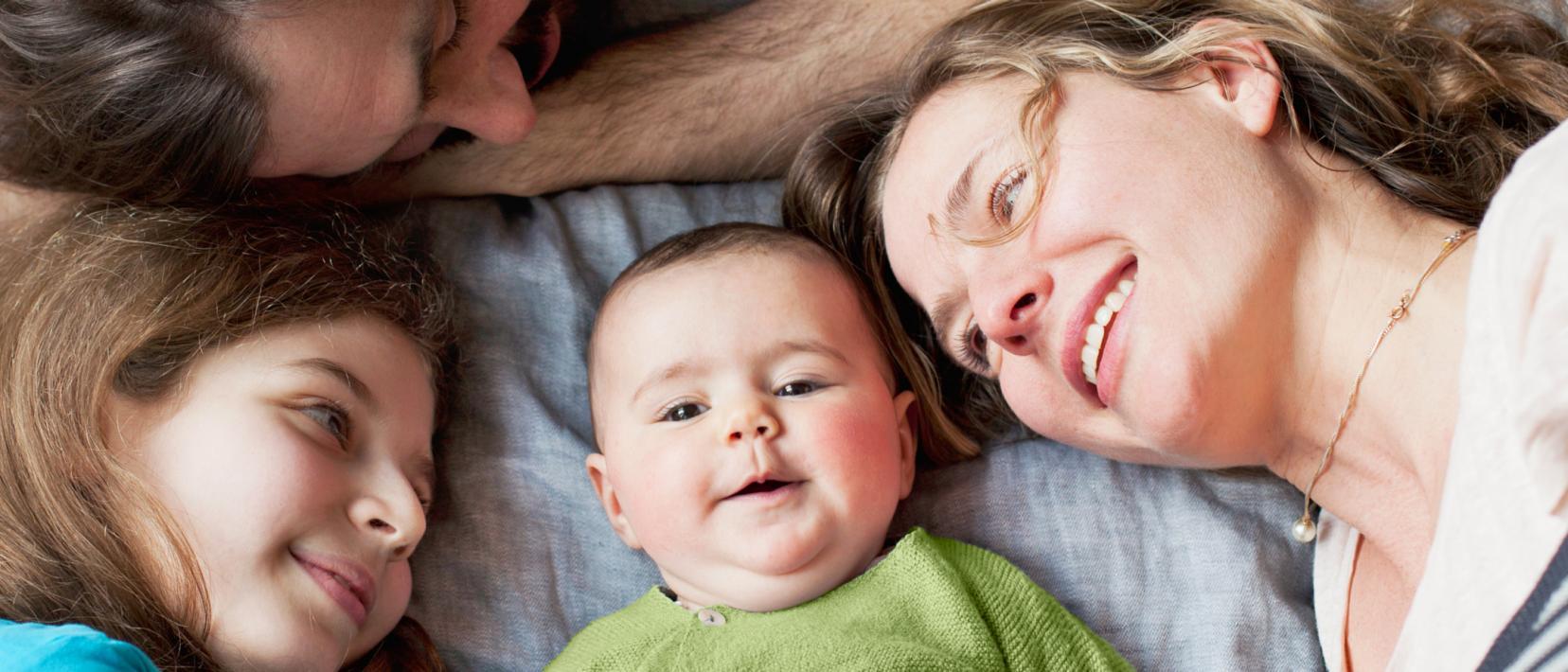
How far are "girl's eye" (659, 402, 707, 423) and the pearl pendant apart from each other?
98 centimetres

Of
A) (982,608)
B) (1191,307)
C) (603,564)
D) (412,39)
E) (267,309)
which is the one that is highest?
(412,39)

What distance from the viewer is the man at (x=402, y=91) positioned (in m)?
1.73

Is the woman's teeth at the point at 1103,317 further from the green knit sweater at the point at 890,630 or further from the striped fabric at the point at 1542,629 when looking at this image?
the striped fabric at the point at 1542,629

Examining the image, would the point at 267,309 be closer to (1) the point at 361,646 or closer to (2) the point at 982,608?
(1) the point at 361,646

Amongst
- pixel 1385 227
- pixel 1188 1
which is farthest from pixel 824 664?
pixel 1188 1

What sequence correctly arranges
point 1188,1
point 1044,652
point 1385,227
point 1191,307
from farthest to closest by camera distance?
point 1188,1
point 1044,652
point 1385,227
point 1191,307

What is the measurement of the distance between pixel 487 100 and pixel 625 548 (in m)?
0.80

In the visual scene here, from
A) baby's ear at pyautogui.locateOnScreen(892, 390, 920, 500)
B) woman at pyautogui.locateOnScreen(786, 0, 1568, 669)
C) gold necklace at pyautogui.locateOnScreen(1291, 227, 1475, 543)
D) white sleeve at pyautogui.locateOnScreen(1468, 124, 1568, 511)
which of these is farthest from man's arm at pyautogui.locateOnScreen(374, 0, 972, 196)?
white sleeve at pyautogui.locateOnScreen(1468, 124, 1568, 511)

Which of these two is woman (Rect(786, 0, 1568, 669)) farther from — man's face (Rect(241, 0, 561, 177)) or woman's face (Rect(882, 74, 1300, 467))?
man's face (Rect(241, 0, 561, 177))

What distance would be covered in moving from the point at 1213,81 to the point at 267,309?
4.78ft

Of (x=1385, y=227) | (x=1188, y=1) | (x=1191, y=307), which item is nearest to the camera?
(x=1191, y=307)

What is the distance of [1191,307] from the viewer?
1608mm

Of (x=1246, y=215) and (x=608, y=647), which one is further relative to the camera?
(x=608, y=647)

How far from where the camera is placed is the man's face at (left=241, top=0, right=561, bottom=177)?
175 cm
